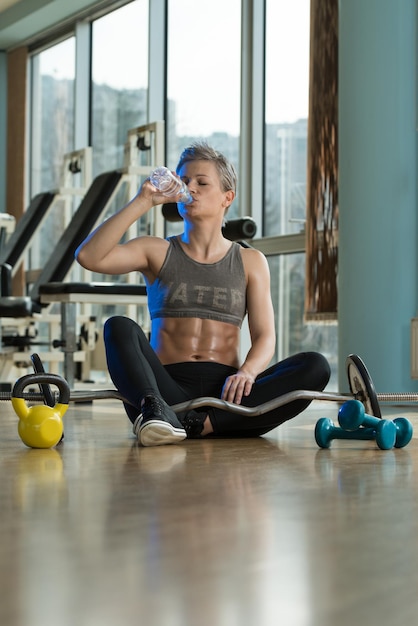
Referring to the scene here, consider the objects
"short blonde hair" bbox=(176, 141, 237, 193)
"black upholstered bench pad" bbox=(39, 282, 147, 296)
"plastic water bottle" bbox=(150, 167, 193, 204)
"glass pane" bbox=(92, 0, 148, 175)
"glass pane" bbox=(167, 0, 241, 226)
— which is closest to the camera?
"plastic water bottle" bbox=(150, 167, 193, 204)

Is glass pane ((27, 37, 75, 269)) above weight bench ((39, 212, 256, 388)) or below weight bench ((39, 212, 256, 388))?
above

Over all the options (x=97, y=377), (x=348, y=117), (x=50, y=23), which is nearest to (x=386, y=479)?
(x=348, y=117)

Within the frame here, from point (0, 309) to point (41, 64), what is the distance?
3922mm

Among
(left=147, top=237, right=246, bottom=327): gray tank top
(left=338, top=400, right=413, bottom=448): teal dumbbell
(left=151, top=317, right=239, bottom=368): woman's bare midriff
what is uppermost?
(left=147, top=237, right=246, bottom=327): gray tank top

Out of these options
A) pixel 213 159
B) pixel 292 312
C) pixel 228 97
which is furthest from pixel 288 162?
pixel 213 159

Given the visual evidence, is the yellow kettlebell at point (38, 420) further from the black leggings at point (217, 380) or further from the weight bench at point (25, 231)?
the weight bench at point (25, 231)

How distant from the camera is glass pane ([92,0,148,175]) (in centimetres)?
700

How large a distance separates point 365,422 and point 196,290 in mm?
545

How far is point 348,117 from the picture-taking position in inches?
167

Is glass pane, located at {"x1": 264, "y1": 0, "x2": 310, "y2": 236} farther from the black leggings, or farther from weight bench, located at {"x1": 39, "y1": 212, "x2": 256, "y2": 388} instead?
the black leggings

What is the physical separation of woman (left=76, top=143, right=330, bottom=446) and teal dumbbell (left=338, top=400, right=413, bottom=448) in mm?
220

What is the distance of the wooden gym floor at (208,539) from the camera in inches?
32.0

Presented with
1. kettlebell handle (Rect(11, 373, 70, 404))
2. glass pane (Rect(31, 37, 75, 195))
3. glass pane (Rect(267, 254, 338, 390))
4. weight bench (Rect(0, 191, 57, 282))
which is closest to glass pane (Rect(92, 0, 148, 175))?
glass pane (Rect(31, 37, 75, 195))

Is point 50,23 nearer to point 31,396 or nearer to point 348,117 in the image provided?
point 348,117
